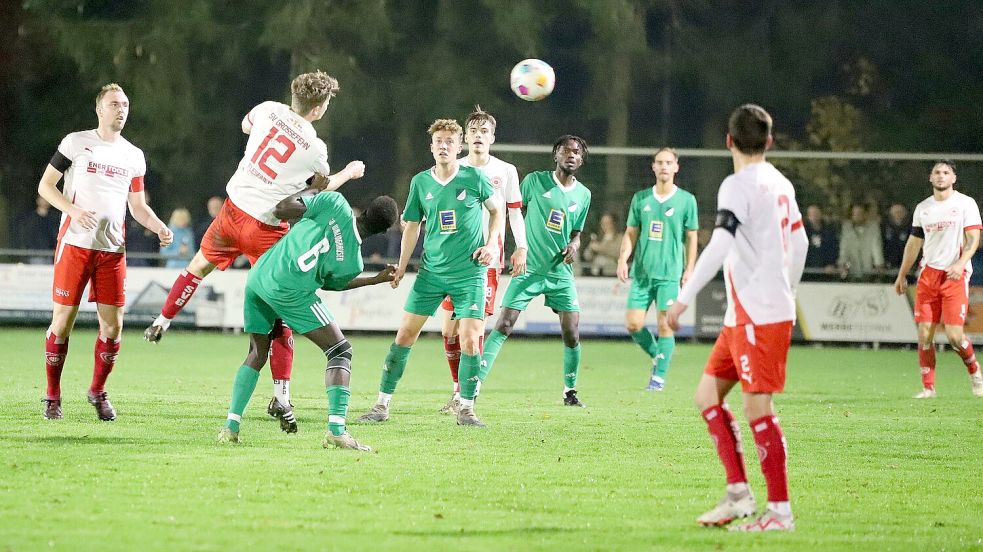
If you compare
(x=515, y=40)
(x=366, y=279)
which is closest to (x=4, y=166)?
(x=515, y=40)

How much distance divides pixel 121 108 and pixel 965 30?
27.4 meters

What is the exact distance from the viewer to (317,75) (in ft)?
31.0

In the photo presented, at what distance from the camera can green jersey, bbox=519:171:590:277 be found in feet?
41.8

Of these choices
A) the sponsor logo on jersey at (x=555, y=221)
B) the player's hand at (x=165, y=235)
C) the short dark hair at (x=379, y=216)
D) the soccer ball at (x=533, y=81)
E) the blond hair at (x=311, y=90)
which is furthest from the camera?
the soccer ball at (x=533, y=81)

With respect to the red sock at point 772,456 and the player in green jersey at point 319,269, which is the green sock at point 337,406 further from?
the red sock at point 772,456

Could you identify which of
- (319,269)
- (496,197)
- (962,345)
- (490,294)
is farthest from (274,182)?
(962,345)

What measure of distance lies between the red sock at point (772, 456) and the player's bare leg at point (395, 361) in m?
4.36

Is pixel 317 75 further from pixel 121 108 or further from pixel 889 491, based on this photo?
pixel 889 491

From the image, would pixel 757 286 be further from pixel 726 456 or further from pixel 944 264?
pixel 944 264

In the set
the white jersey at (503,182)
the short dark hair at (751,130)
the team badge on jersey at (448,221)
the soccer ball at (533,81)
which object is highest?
the soccer ball at (533,81)

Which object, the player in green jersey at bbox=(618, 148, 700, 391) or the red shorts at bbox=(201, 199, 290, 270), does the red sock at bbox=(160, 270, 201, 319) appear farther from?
the player in green jersey at bbox=(618, 148, 700, 391)

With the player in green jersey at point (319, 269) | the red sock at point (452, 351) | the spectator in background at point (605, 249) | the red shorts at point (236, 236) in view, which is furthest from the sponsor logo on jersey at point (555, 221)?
the spectator in background at point (605, 249)

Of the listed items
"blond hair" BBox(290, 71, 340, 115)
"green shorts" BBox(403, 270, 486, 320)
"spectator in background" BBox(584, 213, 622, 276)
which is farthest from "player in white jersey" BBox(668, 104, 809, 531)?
"spectator in background" BBox(584, 213, 622, 276)

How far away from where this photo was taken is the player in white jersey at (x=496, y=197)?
36.3ft
